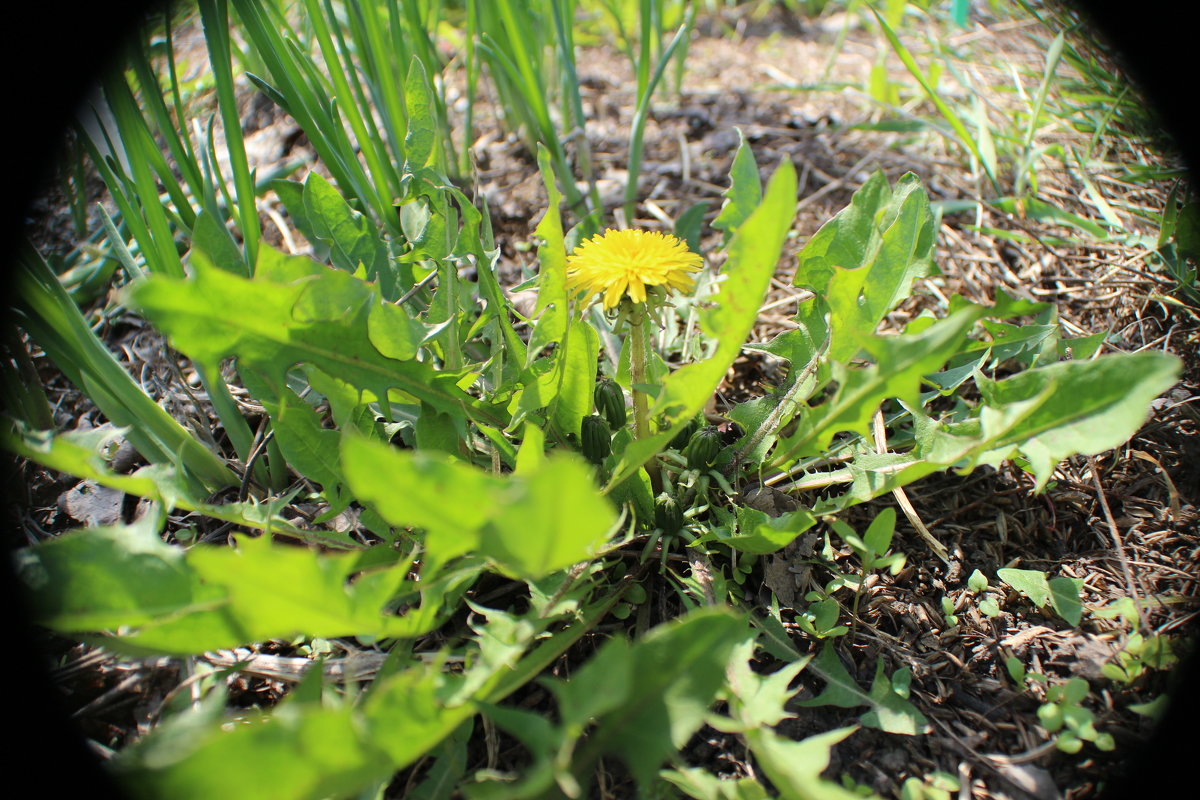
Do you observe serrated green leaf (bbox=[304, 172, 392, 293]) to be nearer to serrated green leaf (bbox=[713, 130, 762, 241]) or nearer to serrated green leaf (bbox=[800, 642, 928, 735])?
serrated green leaf (bbox=[713, 130, 762, 241])

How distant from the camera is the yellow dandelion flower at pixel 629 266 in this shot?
129cm

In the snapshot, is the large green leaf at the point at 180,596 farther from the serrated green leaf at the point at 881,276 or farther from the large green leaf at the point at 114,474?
the serrated green leaf at the point at 881,276

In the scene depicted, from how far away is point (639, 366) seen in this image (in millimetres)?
1427

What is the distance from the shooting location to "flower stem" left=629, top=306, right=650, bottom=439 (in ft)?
4.43

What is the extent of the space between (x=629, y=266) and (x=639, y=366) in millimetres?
226

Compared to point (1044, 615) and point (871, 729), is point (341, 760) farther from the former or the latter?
point (1044, 615)


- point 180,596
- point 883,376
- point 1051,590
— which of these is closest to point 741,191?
point 883,376

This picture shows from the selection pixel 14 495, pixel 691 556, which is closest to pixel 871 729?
pixel 691 556

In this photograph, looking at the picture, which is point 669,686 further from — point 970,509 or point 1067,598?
point 970,509

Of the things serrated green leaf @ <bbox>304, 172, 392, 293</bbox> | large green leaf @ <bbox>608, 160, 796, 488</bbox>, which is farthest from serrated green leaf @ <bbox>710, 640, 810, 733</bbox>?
serrated green leaf @ <bbox>304, 172, 392, 293</bbox>

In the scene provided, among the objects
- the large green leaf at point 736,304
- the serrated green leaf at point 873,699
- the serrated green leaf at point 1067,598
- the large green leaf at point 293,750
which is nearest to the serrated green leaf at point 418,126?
the large green leaf at point 736,304

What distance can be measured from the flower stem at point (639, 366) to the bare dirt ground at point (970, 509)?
16.3 inches

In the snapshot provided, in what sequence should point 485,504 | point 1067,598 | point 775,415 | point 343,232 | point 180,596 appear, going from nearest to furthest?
1. point 485,504
2. point 180,596
3. point 1067,598
4. point 775,415
5. point 343,232

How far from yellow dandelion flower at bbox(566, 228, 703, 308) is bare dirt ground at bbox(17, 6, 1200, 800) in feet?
1.22
